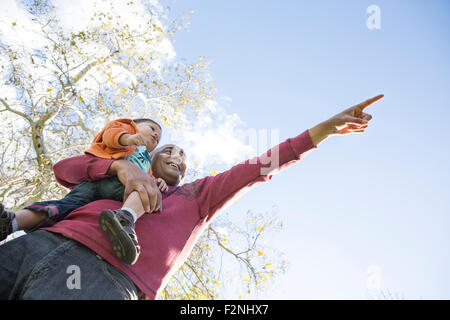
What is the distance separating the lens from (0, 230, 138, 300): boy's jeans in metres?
1.28

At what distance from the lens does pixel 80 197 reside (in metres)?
2.03

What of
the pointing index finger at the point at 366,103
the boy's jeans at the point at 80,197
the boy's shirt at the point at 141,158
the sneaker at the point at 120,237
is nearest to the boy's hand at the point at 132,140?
the boy's shirt at the point at 141,158

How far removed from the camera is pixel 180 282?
6.38 metres

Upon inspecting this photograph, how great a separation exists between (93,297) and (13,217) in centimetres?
77

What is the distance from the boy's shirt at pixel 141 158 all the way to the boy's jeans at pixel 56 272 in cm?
95

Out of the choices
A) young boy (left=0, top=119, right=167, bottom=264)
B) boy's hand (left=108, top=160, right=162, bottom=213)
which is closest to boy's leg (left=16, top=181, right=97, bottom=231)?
young boy (left=0, top=119, right=167, bottom=264)

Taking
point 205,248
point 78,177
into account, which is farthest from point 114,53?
point 78,177

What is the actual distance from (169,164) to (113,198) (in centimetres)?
75

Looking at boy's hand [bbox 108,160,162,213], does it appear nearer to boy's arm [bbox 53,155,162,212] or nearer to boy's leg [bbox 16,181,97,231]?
boy's arm [bbox 53,155,162,212]

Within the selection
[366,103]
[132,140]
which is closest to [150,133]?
[132,140]

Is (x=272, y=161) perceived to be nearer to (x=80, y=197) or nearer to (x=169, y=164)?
(x=169, y=164)
